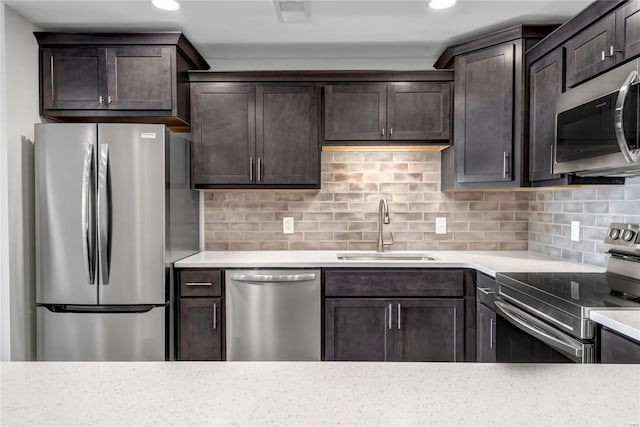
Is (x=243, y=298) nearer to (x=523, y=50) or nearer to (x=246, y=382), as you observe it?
(x=246, y=382)

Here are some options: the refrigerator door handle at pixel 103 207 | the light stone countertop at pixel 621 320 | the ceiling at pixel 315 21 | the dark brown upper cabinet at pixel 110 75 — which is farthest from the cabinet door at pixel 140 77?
the light stone countertop at pixel 621 320

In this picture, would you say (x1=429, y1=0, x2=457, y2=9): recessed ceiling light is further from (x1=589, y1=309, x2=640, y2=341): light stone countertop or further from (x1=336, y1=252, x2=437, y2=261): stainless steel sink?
(x1=589, y1=309, x2=640, y2=341): light stone countertop

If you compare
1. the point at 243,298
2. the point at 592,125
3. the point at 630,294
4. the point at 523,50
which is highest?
the point at 523,50

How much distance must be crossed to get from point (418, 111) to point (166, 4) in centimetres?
170

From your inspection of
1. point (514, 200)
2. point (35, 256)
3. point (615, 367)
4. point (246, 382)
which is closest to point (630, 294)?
point (615, 367)

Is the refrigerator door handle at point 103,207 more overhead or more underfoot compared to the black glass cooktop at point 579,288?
more overhead

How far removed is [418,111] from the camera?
9.78 ft

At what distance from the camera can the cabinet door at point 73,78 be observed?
9.03ft

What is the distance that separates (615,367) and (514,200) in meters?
2.75

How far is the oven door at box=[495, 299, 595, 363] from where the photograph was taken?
63.7 inches

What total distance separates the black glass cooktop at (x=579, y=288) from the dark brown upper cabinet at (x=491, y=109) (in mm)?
669

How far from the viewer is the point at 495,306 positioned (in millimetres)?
2336

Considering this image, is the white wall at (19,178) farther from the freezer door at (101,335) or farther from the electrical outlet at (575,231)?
the electrical outlet at (575,231)

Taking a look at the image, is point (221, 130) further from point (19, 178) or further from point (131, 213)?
point (19, 178)
